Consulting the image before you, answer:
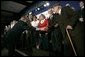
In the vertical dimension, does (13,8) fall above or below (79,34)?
above

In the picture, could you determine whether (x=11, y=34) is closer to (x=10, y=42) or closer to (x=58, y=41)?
(x=10, y=42)

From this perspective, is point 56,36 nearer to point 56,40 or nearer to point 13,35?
point 56,40

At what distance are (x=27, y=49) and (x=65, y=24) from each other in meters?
1.17

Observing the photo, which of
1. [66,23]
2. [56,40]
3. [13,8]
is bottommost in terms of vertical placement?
[56,40]

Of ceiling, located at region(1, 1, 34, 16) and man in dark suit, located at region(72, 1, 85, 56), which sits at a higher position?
ceiling, located at region(1, 1, 34, 16)

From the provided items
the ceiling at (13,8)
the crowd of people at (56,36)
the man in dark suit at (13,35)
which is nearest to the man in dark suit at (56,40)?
the crowd of people at (56,36)

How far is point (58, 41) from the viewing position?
2.52m

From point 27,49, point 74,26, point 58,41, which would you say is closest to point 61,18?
point 74,26

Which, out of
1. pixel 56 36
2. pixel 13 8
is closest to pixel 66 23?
pixel 56 36

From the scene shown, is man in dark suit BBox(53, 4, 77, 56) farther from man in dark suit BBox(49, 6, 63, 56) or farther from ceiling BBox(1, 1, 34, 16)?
ceiling BBox(1, 1, 34, 16)

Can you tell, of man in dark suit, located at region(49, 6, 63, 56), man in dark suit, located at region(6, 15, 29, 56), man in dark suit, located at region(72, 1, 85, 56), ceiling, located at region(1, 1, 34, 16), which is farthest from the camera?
ceiling, located at region(1, 1, 34, 16)

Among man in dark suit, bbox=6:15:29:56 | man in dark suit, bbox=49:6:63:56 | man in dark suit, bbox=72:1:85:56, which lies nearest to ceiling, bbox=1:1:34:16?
man in dark suit, bbox=6:15:29:56

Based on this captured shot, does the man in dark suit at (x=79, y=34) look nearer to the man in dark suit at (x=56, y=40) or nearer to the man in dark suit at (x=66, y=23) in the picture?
the man in dark suit at (x=66, y=23)

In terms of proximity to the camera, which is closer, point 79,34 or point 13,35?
point 79,34
